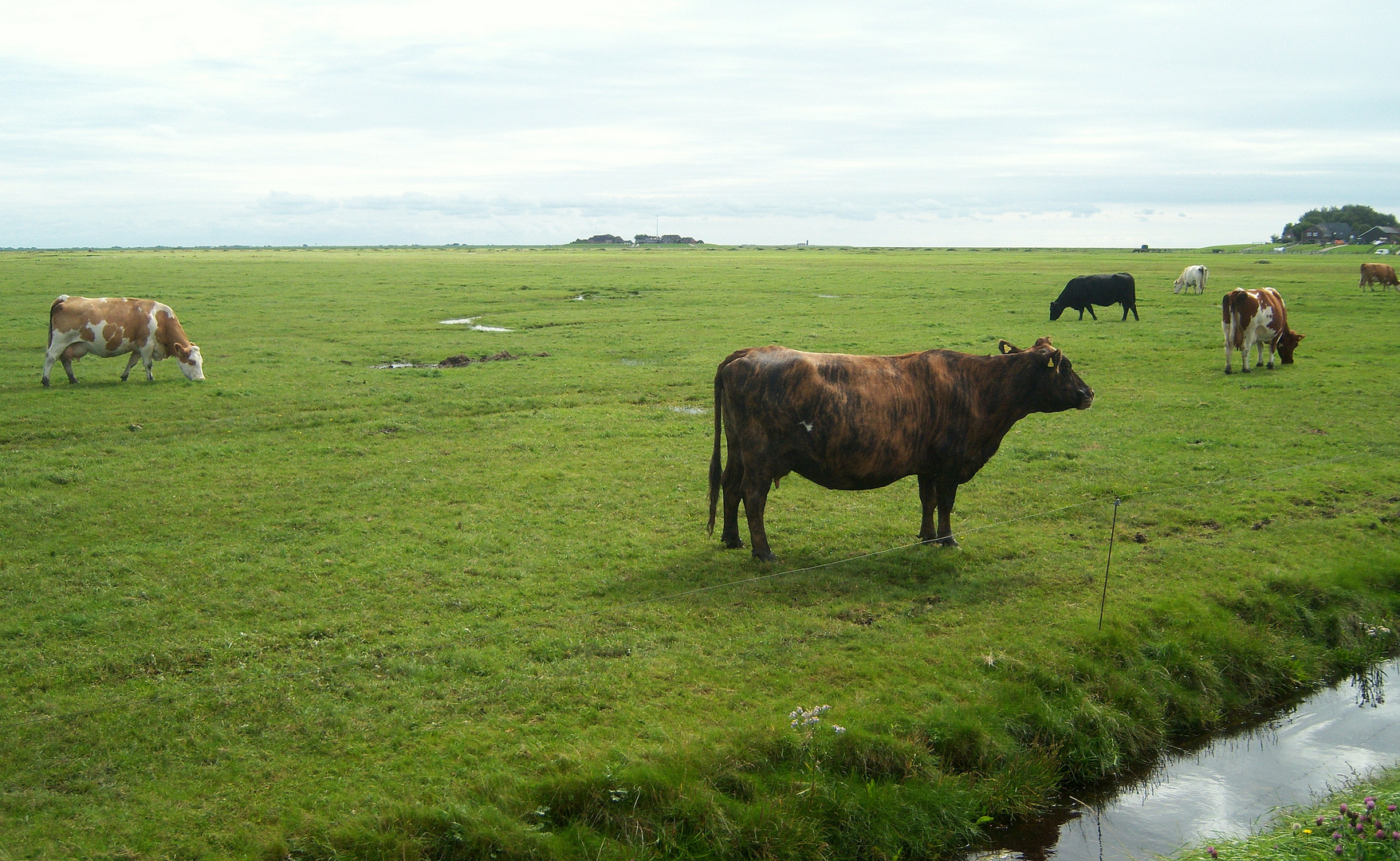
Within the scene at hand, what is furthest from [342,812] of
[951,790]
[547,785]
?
[951,790]

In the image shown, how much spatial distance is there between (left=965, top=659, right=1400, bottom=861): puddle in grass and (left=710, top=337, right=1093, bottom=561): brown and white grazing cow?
3.36 m

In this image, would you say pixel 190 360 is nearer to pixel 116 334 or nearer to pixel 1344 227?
pixel 116 334

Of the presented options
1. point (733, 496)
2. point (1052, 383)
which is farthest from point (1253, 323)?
point (733, 496)

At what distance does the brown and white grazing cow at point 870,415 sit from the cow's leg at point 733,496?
0.01 m

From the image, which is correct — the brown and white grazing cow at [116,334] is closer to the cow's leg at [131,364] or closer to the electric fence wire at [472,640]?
the cow's leg at [131,364]

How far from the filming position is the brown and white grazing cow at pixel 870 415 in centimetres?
928

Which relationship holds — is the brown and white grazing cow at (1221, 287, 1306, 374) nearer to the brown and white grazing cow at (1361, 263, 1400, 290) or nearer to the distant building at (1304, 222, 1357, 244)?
the brown and white grazing cow at (1361, 263, 1400, 290)

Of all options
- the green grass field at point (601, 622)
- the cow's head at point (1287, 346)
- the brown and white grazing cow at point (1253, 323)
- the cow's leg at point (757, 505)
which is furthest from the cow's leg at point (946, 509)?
the cow's head at point (1287, 346)

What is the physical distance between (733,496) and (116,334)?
55.2ft

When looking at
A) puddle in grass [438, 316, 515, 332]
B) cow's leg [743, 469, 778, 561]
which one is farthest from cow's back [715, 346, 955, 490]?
puddle in grass [438, 316, 515, 332]

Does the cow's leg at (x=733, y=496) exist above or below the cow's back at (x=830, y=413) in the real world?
below

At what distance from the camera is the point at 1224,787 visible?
6859 mm

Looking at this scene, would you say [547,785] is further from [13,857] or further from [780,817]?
[13,857]

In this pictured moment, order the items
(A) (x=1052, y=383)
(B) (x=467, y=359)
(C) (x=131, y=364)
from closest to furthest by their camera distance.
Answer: (A) (x=1052, y=383)
(C) (x=131, y=364)
(B) (x=467, y=359)
